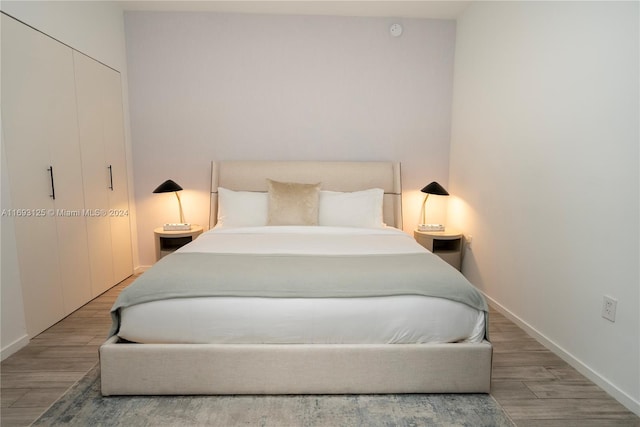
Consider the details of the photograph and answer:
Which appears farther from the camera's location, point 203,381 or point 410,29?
point 410,29

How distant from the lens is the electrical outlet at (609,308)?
1.93m

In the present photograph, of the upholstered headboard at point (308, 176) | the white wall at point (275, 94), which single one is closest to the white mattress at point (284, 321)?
the upholstered headboard at point (308, 176)

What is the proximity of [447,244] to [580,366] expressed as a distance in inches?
64.6

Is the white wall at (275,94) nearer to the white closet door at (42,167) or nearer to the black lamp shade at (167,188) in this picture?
the black lamp shade at (167,188)

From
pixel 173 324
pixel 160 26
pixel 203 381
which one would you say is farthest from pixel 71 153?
pixel 203 381

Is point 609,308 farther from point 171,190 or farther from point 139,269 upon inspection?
point 139,269

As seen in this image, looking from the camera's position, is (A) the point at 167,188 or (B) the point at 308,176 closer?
(A) the point at 167,188

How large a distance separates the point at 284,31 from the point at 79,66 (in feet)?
5.85

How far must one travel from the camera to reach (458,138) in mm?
3701

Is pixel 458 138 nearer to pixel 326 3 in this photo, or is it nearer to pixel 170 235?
pixel 326 3

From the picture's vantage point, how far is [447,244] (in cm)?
366

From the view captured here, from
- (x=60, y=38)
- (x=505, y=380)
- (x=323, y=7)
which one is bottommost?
(x=505, y=380)

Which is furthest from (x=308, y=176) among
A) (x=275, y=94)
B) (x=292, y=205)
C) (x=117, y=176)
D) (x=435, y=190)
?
(x=117, y=176)

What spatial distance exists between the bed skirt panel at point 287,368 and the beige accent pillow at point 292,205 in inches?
57.8
